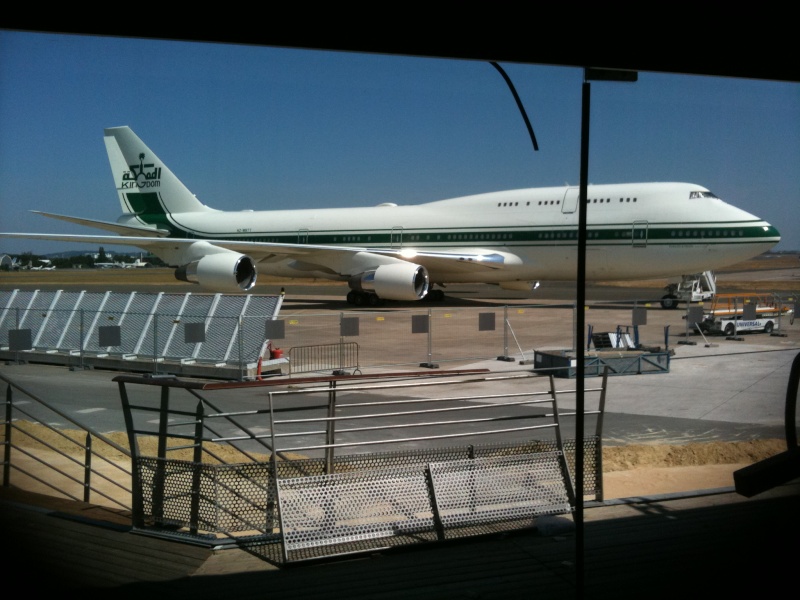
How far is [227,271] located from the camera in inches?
896

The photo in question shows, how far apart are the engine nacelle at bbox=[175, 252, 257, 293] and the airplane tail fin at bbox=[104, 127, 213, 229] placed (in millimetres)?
9160

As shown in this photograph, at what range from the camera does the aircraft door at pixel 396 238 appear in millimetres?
26484

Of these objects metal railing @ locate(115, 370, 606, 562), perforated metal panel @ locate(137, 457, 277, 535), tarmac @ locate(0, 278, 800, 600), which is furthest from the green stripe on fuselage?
perforated metal panel @ locate(137, 457, 277, 535)

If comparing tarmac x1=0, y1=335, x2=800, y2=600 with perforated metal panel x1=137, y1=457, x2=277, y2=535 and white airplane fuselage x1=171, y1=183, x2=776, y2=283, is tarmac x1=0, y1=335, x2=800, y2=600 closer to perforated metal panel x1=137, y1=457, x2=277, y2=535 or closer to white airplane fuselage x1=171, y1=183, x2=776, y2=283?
perforated metal panel x1=137, y1=457, x2=277, y2=535

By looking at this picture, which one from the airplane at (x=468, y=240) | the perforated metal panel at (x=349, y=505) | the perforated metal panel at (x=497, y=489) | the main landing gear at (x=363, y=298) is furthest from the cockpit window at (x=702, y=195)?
the perforated metal panel at (x=349, y=505)

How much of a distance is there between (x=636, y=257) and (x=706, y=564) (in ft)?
61.7

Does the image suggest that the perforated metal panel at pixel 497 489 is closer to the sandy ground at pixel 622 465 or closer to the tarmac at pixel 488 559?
the tarmac at pixel 488 559

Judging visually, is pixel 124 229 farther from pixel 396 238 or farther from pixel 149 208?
pixel 396 238

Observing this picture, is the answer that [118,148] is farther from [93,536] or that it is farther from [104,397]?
[93,536]

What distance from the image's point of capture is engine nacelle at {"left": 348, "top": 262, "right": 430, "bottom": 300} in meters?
22.5

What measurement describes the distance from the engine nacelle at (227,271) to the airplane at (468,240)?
4 centimetres

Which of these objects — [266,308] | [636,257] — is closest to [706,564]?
[266,308]

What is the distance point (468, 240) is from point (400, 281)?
3.64 metres

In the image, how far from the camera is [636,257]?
2223cm
